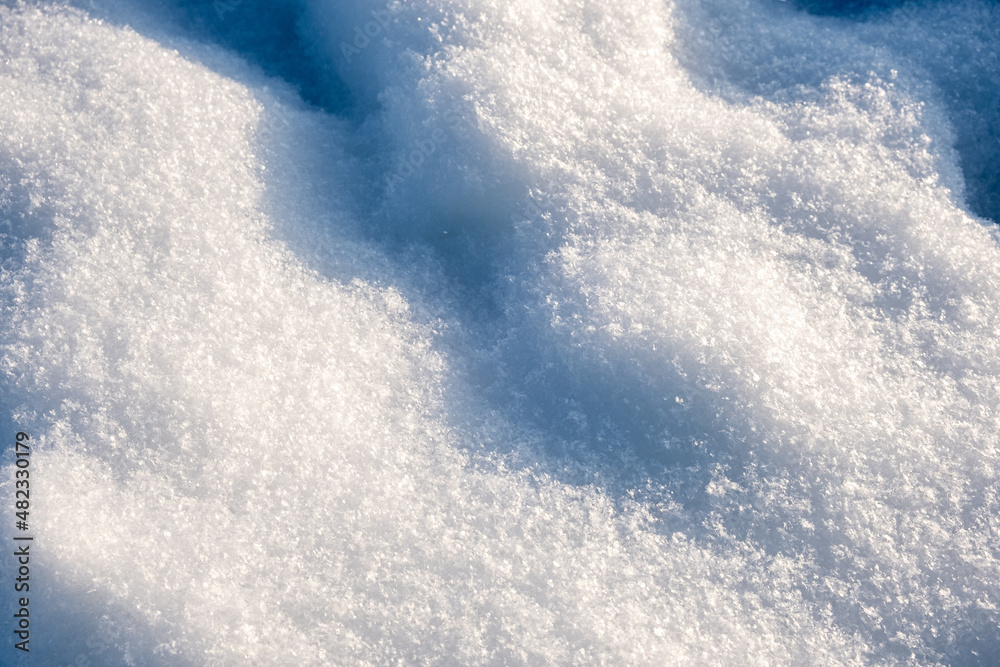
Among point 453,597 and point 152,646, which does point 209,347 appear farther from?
point 453,597

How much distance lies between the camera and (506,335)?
1798 mm

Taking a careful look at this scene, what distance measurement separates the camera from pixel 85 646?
1.44 meters

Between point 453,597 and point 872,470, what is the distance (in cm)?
100

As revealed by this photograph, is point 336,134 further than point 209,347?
Yes

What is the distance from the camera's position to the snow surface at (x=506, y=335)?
148 centimetres

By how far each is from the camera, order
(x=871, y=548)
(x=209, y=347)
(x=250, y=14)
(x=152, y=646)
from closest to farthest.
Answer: (x=152, y=646)
(x=871, y=548)
(x=209, y=347)
(x=250, y=14)

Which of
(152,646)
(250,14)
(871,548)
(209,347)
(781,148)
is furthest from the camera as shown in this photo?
(250,14)

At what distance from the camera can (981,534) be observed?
155 centimetres

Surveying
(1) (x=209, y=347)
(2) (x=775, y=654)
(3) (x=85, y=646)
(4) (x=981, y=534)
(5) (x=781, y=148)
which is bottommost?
(3) (x=85, y=646)

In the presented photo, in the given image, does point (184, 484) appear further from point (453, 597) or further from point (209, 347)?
A: point (453, 597)

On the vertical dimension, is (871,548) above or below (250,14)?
below

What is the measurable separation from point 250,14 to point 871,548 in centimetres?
240

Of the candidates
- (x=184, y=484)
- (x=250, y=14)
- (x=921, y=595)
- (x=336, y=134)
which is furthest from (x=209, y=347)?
(x=921, y=595)

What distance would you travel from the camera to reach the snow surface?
148 centimetres
